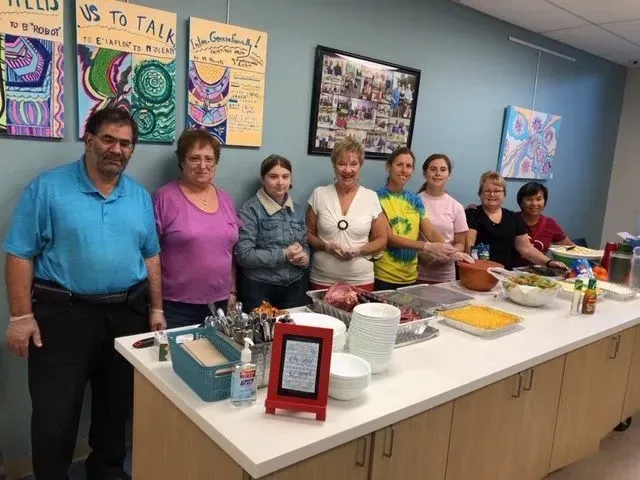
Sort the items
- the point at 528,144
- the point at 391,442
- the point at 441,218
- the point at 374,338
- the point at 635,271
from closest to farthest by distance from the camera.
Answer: the point at 391,442 < the point at 374,338 < the point at 635,271 < the point at 441,218 < the point at 528,144

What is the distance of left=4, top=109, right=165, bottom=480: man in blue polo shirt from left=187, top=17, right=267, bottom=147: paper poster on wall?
0.58 metres

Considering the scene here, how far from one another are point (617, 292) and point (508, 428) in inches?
49.3

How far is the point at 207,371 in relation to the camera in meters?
1.31

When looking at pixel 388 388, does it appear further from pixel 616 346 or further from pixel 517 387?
pixel 616 346

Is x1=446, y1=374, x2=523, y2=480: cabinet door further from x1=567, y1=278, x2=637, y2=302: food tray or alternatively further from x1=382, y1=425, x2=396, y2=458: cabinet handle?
x1=567, y1=278, x2=637, y2=302: food tray

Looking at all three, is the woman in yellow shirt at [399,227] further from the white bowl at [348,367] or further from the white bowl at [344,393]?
the white bowl at [344,393]

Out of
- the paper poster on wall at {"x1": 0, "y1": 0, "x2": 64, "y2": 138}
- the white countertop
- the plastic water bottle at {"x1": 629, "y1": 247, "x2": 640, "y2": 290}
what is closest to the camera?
the white countertop

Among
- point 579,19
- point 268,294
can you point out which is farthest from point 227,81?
point 579,19

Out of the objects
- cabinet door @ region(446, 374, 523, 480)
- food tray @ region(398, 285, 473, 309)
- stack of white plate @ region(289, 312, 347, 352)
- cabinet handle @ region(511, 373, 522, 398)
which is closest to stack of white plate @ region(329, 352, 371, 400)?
stack of white plate @ region(289, 312, 347, 352)

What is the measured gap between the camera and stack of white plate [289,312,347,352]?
1580 mm

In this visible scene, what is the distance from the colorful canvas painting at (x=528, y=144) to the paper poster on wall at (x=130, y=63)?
2.80 metres

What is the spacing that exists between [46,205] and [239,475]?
3.92 feet

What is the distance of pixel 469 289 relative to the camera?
2.60 m

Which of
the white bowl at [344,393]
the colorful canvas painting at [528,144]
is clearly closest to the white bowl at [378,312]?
the white bowl at [344,393]
